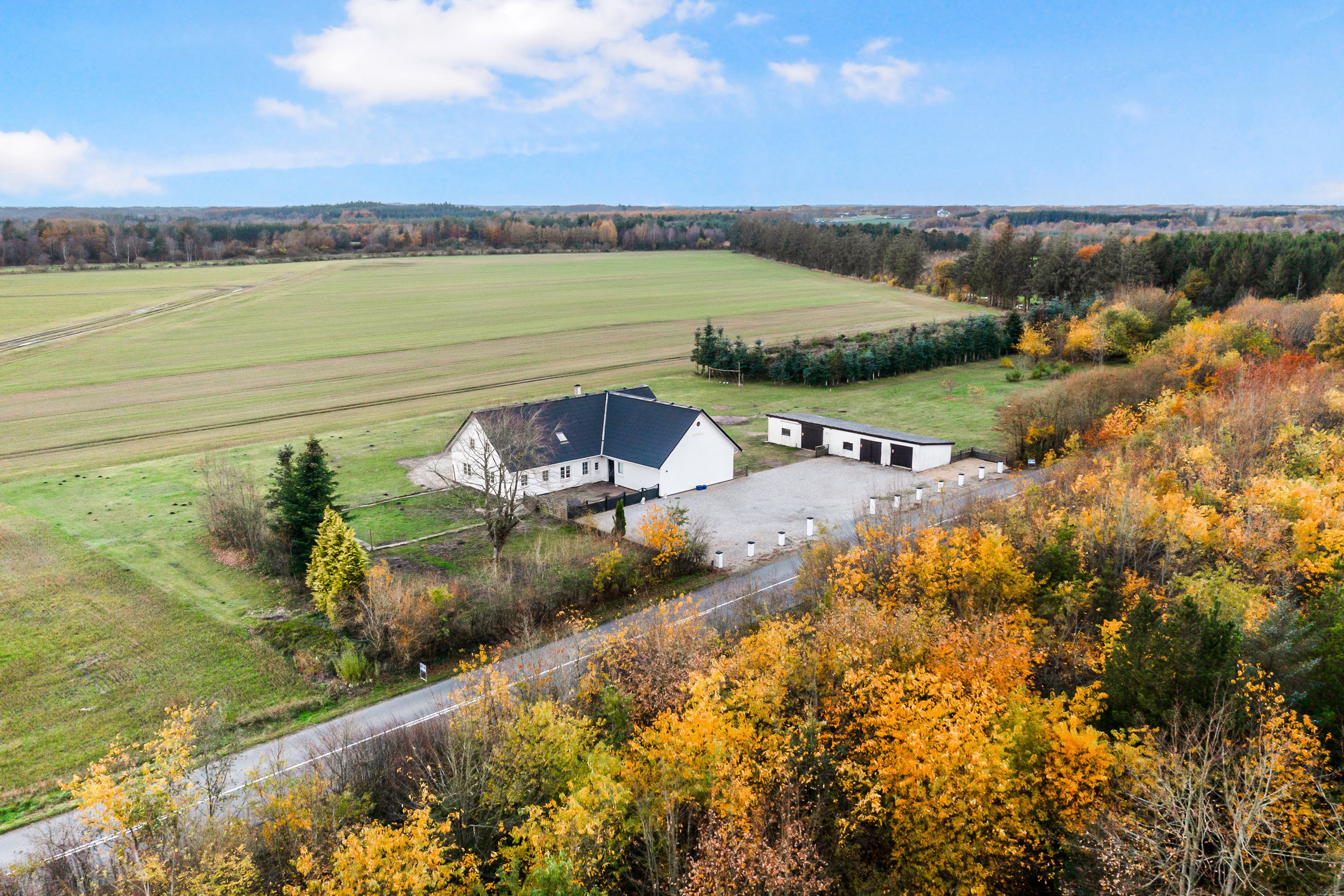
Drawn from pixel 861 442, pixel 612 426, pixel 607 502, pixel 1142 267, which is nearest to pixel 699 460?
pixel 612 426

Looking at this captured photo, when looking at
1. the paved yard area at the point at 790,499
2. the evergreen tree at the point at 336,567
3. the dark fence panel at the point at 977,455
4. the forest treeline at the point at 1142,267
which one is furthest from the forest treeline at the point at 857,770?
the forest treeline at the point at 1142,267

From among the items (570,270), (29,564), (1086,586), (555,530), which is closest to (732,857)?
(1086,586)

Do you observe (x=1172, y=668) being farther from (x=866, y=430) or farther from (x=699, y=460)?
(x=866, y=430)

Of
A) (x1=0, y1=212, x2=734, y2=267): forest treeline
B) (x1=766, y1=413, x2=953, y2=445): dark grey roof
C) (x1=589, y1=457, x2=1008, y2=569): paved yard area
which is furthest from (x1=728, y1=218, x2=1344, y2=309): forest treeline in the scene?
(x1=0, y1=212, x2=734, y2=267): forest treeline

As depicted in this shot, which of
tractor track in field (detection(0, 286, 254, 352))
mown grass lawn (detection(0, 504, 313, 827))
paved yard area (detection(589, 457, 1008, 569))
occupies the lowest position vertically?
mown grass lawn (detection(0, 504, 313, 827))

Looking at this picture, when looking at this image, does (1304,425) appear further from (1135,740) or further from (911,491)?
(1135,740)

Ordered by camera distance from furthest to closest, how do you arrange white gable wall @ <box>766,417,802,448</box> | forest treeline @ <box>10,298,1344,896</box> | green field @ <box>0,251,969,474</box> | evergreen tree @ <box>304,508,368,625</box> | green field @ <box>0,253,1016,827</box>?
green field @ <box>0,251,969,474</box> → white gable wall @ <box>766,417,802,448</box> → evergreen tree @ <box>304,508,368,625</box> → green field @ <box>0,253,1016,827</box> → forest treeline @ <box>10,298,1344,896</box>

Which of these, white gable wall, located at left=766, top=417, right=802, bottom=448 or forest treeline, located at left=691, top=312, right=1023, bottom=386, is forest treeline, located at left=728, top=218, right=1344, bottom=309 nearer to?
forest treeline, located at left=691, top=312, right=1023, bottom=386
